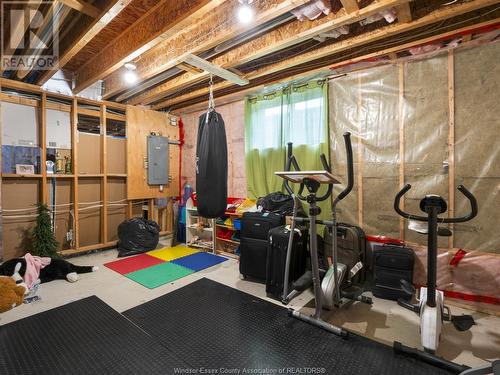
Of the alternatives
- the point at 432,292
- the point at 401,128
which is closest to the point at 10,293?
the point at 432,292

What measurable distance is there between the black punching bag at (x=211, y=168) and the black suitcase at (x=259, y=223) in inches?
19.3

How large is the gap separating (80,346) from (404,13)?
3831 millimetres

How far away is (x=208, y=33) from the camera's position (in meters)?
2.55

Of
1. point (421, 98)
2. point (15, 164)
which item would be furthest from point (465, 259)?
point (15, 164)

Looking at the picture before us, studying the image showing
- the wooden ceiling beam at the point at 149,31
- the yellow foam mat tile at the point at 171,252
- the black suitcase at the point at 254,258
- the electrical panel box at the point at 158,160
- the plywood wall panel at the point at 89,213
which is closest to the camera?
the wooden ceiling beam at the point at 149,31

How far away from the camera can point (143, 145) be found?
15.7 feet

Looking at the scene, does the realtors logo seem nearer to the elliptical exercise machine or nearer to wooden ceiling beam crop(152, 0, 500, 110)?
wooden ceiling beam crop(152, 0, 500, 110)

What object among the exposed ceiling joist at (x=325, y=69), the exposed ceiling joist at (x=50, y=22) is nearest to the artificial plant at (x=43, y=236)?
the exposed ceiling joist at (x=50, y=22)

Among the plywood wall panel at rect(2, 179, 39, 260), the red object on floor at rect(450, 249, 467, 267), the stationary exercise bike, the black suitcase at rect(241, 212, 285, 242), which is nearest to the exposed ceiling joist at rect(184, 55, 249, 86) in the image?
the black suitcase at rect(241, 212, 285, 242)

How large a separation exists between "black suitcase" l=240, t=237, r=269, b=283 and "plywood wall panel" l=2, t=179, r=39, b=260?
329 centimetres

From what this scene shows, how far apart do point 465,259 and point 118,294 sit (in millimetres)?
3704

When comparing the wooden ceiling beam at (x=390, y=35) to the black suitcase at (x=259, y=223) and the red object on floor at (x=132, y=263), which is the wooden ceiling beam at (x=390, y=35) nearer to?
the black suitcase at (x=259, y=223)

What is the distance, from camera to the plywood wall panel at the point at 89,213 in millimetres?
4332

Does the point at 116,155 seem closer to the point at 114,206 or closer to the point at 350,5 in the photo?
the point at 114,206
